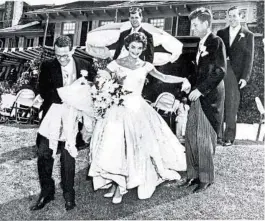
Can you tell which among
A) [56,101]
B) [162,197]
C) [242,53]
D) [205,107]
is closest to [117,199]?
[162,197]

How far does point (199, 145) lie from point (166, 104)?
1.12 metres

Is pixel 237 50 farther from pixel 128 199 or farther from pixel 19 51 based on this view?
pixel 19 51

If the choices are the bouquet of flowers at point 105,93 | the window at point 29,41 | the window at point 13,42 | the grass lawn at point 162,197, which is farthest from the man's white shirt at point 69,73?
the window at point 13,42

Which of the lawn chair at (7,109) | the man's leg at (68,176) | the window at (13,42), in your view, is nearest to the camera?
the man's leg at (68,176)

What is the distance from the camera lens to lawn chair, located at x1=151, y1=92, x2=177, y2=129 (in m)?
4.52

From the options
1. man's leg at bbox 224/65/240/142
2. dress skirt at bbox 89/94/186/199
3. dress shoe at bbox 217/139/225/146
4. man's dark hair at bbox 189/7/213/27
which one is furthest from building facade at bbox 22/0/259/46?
dress skirt at bbox 89/94/186/199

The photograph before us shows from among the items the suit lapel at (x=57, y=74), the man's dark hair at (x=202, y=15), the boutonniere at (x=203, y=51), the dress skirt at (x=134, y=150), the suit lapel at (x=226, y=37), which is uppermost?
the man's dark hair at (x=202, y=15)

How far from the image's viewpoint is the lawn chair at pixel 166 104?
14.8 ft

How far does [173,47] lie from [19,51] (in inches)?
184

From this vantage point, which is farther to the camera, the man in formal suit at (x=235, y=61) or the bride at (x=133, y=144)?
the man in formal suit at (x=235, y=61)

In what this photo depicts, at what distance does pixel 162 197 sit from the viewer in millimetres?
3496

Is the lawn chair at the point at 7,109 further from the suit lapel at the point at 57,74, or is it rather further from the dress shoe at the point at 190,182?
the dress shoe at the point at 190,182

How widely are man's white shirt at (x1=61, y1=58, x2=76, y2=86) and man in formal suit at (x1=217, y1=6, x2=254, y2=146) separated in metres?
1.75

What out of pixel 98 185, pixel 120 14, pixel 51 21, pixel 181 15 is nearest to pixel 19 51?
pixel 51 21
